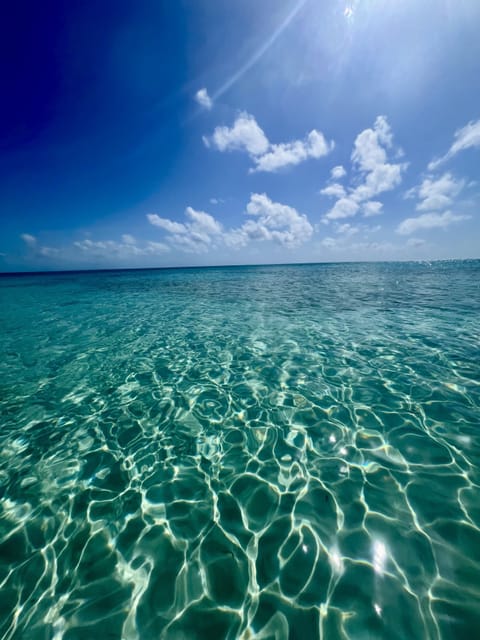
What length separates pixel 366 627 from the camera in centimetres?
246

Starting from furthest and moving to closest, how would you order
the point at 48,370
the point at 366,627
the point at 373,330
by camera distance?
the point at 373,330, the point at 48,370, the point at 366,627

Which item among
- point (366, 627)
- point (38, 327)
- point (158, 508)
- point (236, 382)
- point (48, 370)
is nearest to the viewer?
point (366, 627)

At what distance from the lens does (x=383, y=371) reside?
7.39 meters

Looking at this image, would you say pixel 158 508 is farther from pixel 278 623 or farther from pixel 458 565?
pixel 458 565

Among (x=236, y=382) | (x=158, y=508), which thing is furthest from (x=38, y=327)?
(x=158, y=508)

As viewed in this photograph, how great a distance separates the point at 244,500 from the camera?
3.79 m

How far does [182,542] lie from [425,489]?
3773mm

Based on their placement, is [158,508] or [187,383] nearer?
[158,508]

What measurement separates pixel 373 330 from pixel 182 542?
447 inches

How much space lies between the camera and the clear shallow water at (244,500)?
8.60ft

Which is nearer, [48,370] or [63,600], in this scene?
[63,600]

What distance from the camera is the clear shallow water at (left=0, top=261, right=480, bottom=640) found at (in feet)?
8.60

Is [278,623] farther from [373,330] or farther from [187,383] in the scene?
[373,330]

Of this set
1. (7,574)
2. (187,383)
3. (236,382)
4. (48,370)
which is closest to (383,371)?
(236,382)
